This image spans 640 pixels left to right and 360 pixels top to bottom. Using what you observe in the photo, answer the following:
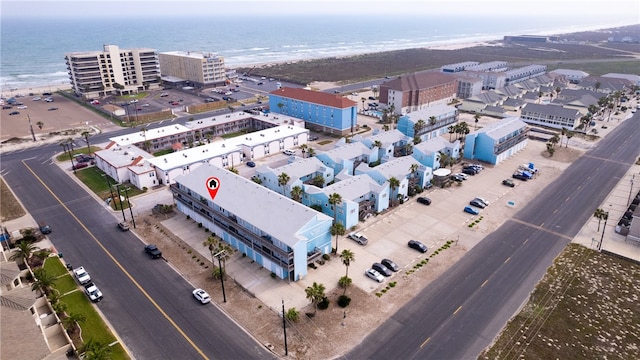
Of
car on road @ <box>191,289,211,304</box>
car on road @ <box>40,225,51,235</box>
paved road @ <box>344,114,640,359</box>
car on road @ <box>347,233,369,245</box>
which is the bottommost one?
paved road @ <box>344,114,640,359</box>

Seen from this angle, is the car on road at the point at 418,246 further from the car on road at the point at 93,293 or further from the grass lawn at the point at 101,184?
the grass lawn at the point at 101,184

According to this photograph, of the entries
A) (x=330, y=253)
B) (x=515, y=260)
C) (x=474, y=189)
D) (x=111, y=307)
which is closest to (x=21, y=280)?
(x=111, y=307)

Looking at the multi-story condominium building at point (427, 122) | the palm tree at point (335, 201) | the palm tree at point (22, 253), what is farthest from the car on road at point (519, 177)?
the palm tree at point (22, 253)

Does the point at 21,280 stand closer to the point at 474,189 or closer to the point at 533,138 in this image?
the point at 474,189

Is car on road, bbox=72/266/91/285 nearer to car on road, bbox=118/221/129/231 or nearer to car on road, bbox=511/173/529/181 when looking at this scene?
car on road, bbox=118/221/129/231

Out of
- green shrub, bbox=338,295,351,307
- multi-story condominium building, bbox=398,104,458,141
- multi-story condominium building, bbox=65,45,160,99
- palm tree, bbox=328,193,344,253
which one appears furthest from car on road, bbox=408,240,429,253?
multi-story condominium building, bbox=65,45,160,99

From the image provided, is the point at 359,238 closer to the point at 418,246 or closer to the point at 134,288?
the point at 418,246
